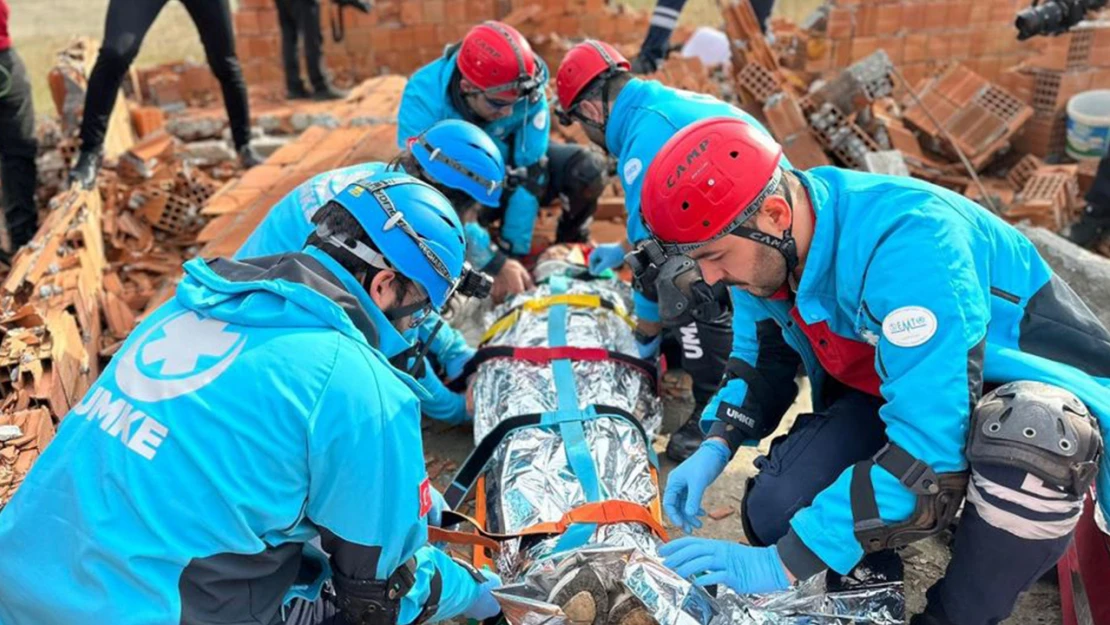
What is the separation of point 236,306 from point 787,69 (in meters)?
6.12

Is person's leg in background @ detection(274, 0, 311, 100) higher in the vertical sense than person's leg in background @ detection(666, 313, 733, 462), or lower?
higher

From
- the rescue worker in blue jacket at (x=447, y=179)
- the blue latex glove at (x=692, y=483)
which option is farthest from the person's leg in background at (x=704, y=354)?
the rescue worker in blue jacket at (x=447, y=179)

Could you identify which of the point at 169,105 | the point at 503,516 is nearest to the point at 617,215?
the point at 503,516

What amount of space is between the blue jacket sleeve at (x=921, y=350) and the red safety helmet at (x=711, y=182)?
0.33 m

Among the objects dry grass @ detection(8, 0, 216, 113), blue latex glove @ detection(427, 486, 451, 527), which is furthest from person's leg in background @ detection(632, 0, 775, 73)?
dry grass @ detection(8, 0, 216, 113)

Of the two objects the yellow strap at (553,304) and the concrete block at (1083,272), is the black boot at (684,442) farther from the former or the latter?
the concrete block at (1083,272)

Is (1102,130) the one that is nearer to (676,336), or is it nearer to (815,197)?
(676,336)

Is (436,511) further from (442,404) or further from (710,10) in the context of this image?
(710,10)

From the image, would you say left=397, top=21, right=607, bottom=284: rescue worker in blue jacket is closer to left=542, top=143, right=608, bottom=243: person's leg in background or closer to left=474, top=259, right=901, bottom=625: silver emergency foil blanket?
left=542, top=143, right=608, bottom=243: person's leg in background

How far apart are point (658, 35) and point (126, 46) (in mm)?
3467

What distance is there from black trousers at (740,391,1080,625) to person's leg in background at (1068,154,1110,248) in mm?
3300

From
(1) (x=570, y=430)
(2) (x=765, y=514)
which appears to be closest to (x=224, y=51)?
(1) (x=570, y=430)

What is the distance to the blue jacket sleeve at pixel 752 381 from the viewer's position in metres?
2.64

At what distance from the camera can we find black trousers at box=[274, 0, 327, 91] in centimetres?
742
